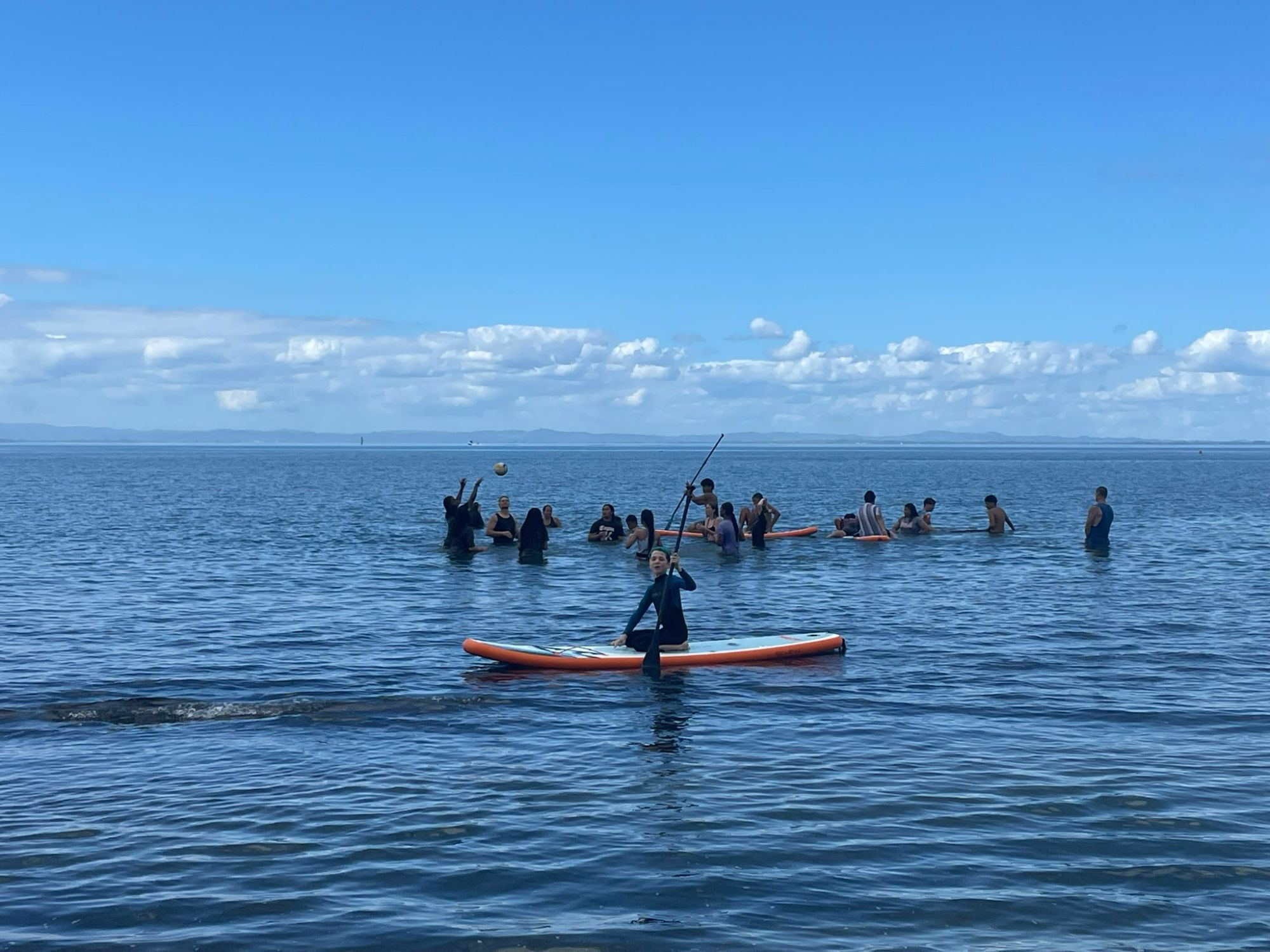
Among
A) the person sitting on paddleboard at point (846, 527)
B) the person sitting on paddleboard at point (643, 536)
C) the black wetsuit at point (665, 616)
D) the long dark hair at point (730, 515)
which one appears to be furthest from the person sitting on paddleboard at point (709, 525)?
the black wetsuit at point (665, 616)

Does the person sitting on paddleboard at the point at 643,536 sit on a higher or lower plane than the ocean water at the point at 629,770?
higher

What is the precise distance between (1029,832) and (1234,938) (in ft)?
7.76

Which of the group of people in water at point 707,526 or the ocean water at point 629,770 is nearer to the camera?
the ocean water at point 629,770

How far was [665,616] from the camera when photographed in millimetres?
18141

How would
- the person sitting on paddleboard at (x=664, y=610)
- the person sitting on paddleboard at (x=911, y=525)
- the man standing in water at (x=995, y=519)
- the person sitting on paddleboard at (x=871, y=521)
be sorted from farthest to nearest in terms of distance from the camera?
the man standing in water at (x=995, y=519) < the person sitting on paddleboard at (x=911, y=525) < the person sitting on paddleboard at (x=871, y=521) < the person sitting on paddleboard at (x=664, y=610)

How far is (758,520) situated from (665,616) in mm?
18347

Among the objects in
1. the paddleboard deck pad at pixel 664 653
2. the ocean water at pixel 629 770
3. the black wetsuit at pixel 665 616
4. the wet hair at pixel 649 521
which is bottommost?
the ocean water at pixel 629 770

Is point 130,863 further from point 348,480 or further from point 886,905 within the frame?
point 348,480

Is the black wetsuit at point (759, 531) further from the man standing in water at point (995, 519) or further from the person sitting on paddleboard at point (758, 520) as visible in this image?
the man standing in water at point (995, 519)

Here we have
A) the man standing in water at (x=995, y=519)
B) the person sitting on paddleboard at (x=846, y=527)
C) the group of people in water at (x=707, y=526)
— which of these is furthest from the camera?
the man standing in water at (x=995, y=519)

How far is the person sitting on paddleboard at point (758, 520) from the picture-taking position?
3609 centimetres

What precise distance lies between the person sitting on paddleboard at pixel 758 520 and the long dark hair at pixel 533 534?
6.80 meters

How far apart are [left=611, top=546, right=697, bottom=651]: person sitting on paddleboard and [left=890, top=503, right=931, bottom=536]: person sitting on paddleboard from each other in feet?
74.2

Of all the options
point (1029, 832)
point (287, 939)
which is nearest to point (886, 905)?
point (1029, 832)
